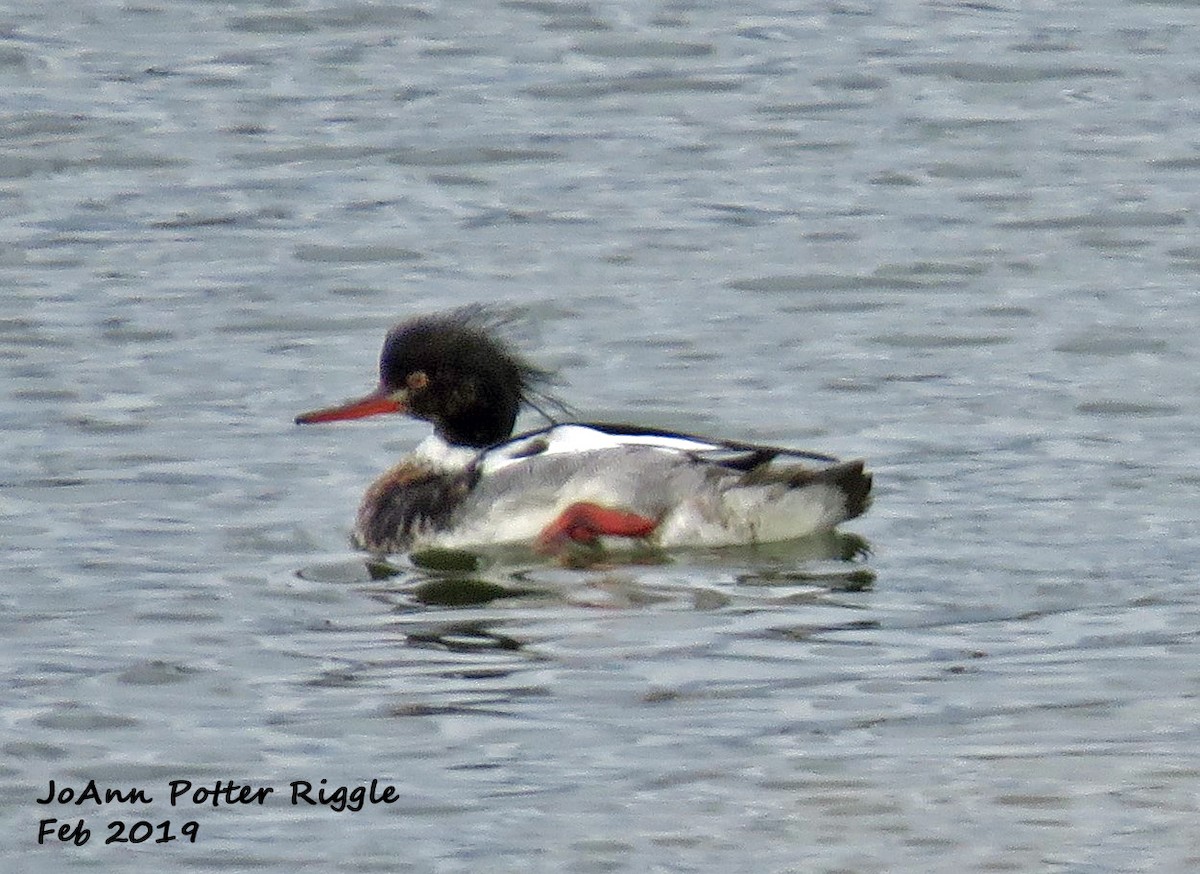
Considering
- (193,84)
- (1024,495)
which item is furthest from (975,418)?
(193,84)

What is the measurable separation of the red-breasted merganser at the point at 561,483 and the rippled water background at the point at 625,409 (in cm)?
19

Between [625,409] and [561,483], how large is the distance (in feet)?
6.68

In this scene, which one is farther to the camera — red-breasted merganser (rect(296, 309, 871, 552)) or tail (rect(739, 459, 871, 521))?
red-breasted merganser (rect(296, 309, 871, 552))

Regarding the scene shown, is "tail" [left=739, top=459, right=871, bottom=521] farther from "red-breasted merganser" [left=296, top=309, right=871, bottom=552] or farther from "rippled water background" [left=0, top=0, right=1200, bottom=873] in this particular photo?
"rippled water background" [left=0, top=0, right=1200, bottom=873]

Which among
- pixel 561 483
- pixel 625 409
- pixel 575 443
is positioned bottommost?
pixel 625 409

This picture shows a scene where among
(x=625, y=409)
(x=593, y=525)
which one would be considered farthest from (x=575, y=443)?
(x=625, y=409)

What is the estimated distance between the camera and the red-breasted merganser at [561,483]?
427 inches

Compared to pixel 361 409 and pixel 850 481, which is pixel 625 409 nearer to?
pixel 361 409

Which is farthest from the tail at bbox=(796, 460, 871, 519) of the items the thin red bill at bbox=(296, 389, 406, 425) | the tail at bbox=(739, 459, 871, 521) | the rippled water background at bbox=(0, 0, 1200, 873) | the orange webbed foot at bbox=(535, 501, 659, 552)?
the thin red bill at bbox=(296, 389, 406, 425)

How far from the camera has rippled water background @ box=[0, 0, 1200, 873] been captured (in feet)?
25.2

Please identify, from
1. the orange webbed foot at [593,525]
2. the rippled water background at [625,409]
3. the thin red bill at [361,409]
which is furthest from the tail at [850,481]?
the thin red bill at [361,409]

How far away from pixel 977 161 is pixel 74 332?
5.60 meters

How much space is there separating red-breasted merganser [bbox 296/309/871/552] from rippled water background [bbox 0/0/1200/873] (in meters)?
0.19

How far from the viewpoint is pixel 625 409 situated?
13070 millimetres
